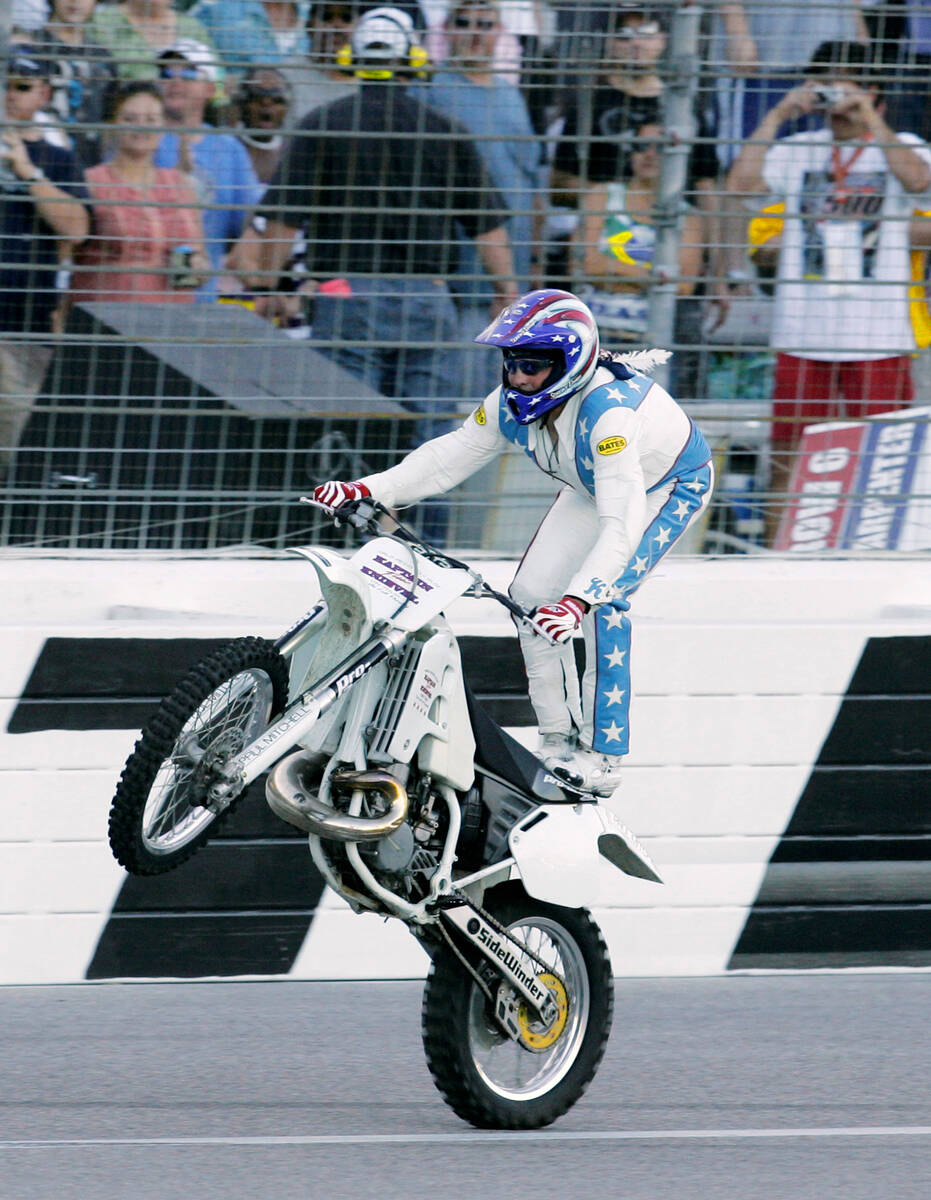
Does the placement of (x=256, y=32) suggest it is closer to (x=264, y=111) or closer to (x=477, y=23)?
(x=264, y=111)

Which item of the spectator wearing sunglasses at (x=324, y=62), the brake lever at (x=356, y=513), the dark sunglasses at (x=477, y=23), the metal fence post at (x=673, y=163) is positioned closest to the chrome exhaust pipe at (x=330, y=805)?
the brake lever at (x=356, y=513)

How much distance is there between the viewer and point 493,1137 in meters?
4.56

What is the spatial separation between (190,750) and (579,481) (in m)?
1.36

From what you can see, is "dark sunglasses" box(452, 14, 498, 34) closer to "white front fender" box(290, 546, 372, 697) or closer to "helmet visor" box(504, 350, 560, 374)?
"helmet visor" box(504, 350, 560, 374)

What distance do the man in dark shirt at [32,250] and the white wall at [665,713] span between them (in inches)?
22.6

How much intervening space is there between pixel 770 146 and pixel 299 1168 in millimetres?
3763

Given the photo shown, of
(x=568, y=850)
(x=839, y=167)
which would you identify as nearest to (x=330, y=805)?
(x=568, y=850)

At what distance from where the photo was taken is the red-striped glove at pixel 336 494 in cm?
466

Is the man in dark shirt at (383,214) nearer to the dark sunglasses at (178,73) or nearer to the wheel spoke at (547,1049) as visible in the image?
the dark sunglasses at (178,73)

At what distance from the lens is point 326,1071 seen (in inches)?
198

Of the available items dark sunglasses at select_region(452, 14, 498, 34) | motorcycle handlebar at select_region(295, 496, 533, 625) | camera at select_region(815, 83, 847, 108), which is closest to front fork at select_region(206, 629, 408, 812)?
motorcycle handlebar at select_region(295, 496, 533, 625)

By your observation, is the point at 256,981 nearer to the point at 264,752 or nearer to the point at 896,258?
the point at 264,752

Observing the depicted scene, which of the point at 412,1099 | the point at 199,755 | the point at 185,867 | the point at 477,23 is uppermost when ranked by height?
the point at 477,23

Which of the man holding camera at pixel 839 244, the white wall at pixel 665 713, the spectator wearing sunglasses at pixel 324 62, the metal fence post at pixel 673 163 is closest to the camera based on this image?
the white wall at pixel 665 713
